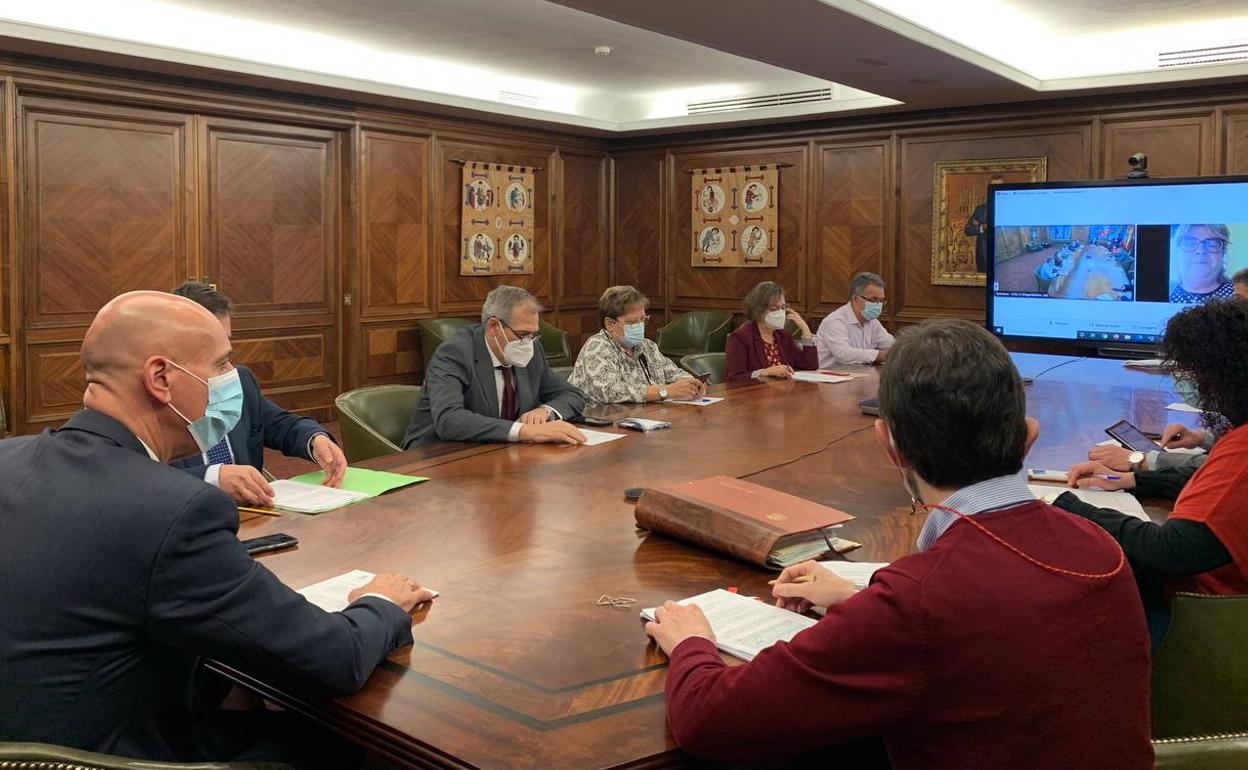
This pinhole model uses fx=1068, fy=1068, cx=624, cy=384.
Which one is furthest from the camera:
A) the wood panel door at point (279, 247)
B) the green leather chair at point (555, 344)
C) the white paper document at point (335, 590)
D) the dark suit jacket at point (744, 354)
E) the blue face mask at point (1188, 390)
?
the green leather chair at point (555, 344)

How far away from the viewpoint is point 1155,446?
3.42 meters

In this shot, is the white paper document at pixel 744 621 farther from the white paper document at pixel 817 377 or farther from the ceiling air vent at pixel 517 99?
the ceiling air vent at pixel 517 99

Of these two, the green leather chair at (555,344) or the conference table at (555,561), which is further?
the green leather chair at (555,344)

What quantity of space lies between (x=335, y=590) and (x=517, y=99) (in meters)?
7.32

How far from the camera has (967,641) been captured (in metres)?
1.29

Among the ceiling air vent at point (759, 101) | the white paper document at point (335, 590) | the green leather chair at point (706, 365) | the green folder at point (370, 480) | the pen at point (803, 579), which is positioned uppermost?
the ceiling air vent at point (759, 101)

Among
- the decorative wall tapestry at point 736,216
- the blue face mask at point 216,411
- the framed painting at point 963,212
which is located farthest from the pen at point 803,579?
the decorative wall tapestry at point 736,216

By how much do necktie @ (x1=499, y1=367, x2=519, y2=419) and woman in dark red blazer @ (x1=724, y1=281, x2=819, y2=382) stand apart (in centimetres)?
173

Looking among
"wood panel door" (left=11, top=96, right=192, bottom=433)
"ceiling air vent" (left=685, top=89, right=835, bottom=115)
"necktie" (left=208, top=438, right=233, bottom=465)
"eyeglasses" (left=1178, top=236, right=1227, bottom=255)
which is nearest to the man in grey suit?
"necktie" (left=208, top=438, right=233, bottom=465)

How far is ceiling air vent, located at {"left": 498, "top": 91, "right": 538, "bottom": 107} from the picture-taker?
341 inches

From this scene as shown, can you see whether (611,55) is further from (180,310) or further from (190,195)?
(180,310)

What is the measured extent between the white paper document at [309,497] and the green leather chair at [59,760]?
1231mm

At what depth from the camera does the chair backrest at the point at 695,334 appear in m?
9.20

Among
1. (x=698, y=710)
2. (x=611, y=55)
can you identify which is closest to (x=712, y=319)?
(x=611, y=55)
